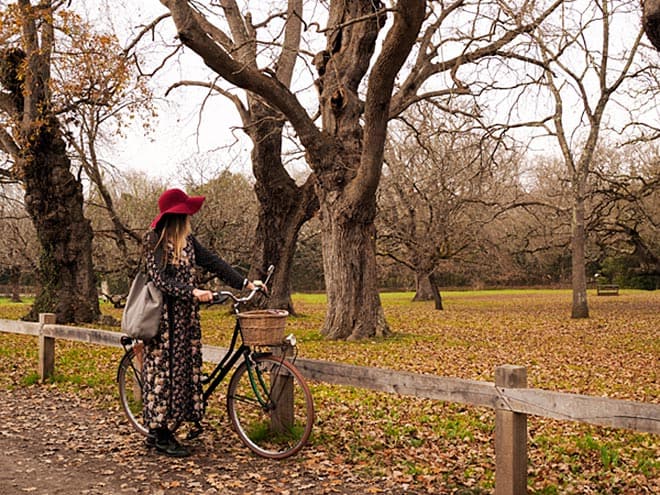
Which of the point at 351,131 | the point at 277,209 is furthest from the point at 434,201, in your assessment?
the point at 351,131

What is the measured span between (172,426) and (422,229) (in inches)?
969

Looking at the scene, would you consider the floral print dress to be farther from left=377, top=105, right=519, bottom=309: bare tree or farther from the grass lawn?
left=377, top=105, right=519, bottom=309: bare tree

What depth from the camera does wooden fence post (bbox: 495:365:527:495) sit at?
411 centimetres

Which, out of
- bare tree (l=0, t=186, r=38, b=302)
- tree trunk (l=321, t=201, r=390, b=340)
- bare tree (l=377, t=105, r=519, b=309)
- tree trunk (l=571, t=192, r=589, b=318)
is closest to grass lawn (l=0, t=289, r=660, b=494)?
tree trunk (l=321, t=201, r=390, b=340)

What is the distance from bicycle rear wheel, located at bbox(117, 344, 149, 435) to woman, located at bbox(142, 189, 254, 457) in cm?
55

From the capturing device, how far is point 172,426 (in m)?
5.41

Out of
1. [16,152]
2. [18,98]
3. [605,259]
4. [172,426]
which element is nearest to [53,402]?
[172,426]

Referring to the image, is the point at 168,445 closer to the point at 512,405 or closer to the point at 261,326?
the point at 261,326

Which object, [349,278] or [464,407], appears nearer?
[464,407]

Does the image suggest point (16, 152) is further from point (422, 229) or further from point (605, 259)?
point (605, 259)

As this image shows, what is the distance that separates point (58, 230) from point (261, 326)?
14.4 metres

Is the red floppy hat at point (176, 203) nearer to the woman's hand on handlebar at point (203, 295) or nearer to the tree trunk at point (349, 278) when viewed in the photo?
the woman's hand on handlebar at point (203, 295)

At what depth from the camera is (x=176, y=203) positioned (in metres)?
5.48

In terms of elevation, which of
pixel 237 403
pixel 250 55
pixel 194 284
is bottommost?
pixel 237 403
